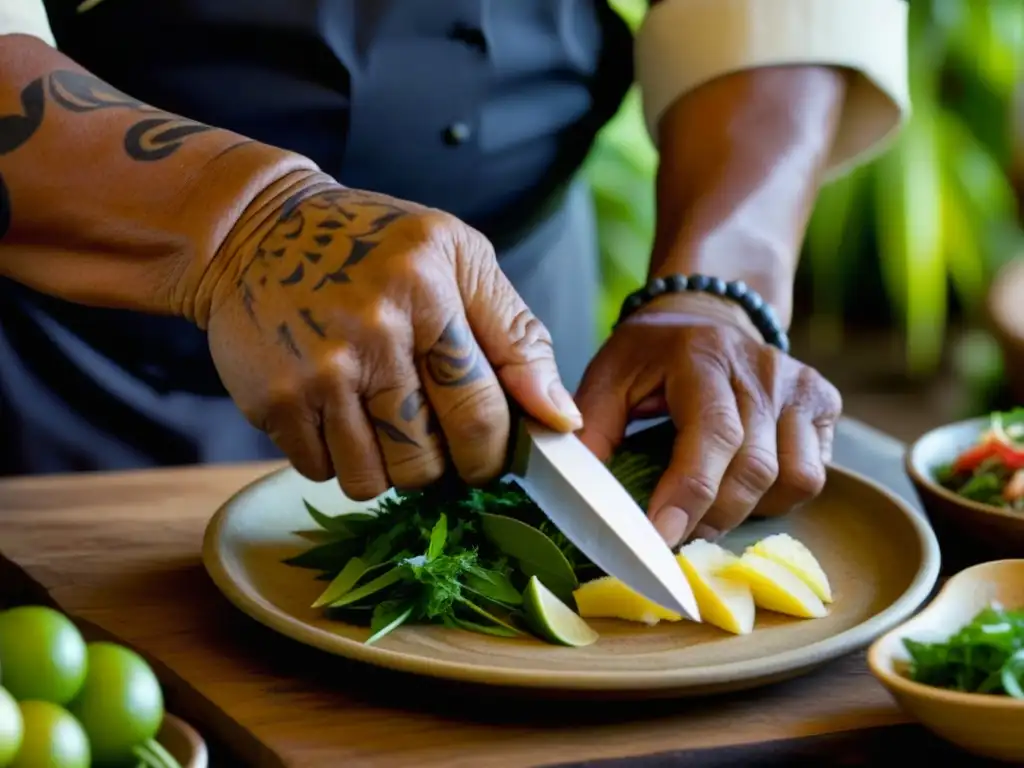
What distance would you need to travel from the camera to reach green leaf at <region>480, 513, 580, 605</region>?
1042 mm

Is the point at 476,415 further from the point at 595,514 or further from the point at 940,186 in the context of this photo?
the point at 940,186

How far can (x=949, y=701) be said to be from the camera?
0.80 metres

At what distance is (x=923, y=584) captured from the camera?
3.34 ft

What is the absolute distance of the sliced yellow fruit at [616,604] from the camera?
1014 millimetres

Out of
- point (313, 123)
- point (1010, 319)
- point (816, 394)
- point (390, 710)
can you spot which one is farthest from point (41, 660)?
point (1010, 319)

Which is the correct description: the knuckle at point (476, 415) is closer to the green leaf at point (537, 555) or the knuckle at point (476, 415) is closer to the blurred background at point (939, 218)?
the green leaf at point (537, 555)

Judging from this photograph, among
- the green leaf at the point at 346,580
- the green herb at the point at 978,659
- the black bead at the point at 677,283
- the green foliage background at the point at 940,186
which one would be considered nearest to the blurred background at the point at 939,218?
the green foliage background at the point at 940,186

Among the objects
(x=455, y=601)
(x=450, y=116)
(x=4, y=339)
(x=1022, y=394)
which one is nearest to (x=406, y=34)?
(x=450, y=116)

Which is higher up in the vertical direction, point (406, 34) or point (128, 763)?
point (406, 34)

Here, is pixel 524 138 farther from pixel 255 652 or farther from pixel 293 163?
pixel 255 652

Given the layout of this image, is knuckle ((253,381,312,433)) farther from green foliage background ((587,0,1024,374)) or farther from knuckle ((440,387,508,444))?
green foliage background ((587,0,1024,374))

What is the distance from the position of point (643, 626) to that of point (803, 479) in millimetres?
243

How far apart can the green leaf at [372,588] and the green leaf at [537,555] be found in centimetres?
9

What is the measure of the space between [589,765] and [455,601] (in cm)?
20
